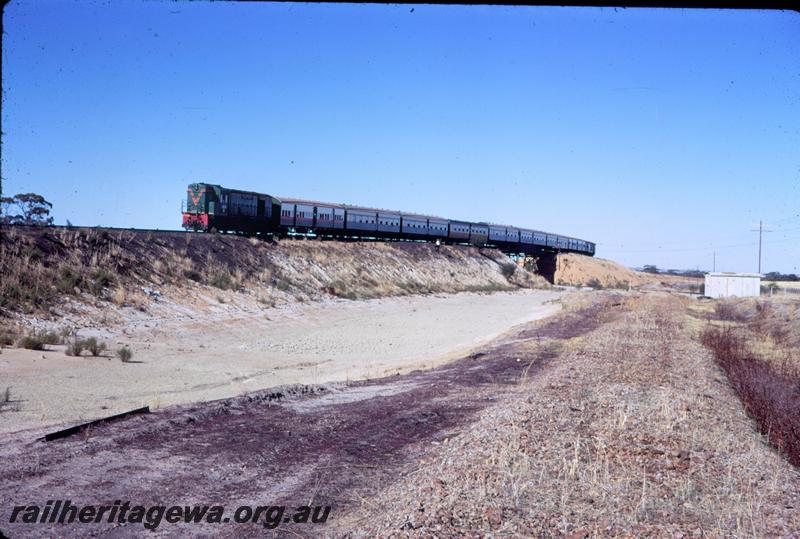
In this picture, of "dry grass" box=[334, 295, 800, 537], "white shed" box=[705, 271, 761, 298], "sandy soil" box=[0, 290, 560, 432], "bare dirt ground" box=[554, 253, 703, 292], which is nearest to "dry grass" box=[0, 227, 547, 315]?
"sandy soil" box=[0, 290, 560, 432]

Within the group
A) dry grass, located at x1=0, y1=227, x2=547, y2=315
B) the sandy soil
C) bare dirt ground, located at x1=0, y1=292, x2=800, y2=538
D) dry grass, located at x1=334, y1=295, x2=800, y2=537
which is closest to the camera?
dry grass, located at x1=334, y1=295, x2=800, y2=537

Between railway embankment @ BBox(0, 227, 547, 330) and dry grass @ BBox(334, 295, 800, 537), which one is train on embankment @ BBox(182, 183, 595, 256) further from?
dry grass @ BBox(334, 295, 800, 537)

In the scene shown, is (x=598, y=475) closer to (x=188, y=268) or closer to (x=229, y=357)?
(x=229, y=357)

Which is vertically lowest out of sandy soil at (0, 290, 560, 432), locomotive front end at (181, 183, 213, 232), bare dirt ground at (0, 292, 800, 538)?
sandy soil at (0, 290, 560, 432)

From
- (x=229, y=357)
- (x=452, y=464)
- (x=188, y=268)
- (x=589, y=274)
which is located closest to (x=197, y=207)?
(x=188, y=268)

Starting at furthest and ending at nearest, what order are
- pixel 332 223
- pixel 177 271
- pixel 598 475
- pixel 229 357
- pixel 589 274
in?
pixel 589 274, pixel 332 223, pixel 177 271, pixel 229 357, pixel 598 475

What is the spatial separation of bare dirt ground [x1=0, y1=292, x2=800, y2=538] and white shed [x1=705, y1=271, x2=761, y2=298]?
5251 cm

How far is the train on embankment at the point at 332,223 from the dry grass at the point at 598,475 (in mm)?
33515

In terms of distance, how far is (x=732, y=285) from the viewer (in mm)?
61000

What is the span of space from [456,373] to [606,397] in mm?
5633

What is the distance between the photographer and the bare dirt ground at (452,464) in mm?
5922

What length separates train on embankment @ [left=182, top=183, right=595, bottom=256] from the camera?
4197 cm

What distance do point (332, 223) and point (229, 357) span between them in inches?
1341

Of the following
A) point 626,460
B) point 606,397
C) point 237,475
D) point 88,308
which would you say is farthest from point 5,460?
point 88,308
